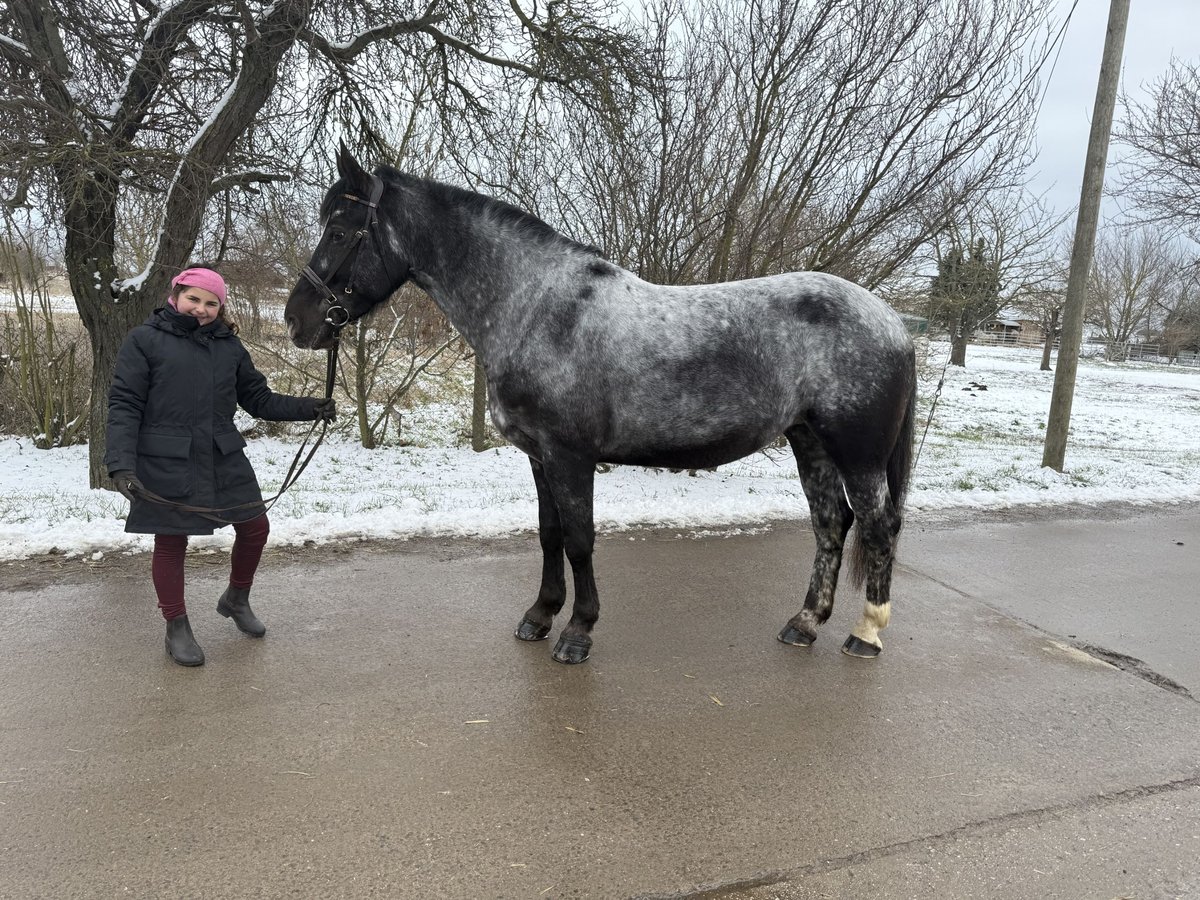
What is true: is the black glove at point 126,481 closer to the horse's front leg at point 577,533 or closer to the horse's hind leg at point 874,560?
the horse's front leg at point 577,533

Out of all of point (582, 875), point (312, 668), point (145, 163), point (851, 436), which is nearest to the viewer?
point (582, 875)

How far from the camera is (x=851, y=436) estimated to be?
3562mm

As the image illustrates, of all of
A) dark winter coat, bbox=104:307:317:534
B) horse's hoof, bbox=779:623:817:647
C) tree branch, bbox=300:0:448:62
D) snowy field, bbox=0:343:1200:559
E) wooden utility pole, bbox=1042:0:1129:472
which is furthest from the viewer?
wooden utility pole, bbox=1042:0:1129:472

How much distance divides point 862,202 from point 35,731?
728cm

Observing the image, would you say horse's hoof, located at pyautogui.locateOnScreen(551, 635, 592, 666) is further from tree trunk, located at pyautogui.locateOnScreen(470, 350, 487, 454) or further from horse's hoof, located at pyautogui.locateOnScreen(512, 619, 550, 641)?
tree trunk, located at pyautogui.locateOnScreen(470, 350, 487, 454)

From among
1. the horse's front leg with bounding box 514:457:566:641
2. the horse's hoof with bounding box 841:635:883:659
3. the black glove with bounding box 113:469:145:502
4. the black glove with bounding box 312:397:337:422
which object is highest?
the black glove with bounding box 312:397:337:422

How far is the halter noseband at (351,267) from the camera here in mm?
3332

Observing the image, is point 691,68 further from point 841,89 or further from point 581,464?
point 581,464

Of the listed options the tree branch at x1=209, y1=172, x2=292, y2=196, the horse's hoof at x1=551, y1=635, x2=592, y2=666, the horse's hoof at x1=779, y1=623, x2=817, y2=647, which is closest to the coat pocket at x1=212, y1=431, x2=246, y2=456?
the horse's hoof at x1=551, y1=635, x2=592, y2=666

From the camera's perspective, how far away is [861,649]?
376cm

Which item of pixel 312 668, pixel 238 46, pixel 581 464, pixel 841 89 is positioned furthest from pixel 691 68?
pixel 312 668

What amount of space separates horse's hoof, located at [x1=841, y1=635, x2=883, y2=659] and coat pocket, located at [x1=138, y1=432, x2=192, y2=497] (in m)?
3.19

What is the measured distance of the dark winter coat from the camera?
3150 mm

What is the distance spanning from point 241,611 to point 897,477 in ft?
11.1
